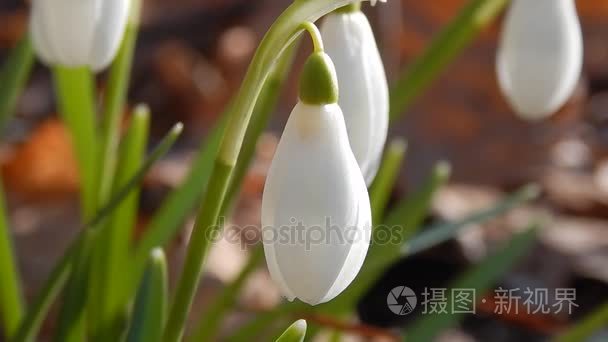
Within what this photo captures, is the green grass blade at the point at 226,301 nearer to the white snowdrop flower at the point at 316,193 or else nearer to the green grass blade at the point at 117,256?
the green grass blade at the point at 117,256

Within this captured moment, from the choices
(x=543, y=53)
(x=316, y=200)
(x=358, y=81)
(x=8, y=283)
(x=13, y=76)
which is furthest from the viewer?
(x=13, y=76)

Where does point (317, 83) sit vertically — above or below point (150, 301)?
above

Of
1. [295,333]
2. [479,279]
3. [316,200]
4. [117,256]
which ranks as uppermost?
[316,200]

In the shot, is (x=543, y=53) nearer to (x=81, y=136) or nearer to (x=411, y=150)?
(x=81, y=136)

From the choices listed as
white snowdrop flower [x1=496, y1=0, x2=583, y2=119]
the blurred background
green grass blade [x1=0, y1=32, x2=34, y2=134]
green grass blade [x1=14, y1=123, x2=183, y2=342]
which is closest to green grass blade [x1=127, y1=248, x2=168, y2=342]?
green grass blade [x1=14, y1=123, x2=183, y2=342]

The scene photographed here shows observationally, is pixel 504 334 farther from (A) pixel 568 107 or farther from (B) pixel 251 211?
(A) pixel 568 107

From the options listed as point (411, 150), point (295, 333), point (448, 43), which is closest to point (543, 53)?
point (448, 43)

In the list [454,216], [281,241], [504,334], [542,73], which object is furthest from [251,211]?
[281,241]

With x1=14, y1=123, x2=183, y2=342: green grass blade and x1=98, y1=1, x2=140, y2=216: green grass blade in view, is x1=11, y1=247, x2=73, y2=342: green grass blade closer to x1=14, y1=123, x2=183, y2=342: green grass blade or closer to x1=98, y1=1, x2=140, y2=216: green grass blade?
x1=14, y1=123, x2=183, y2=342: green grass blade
